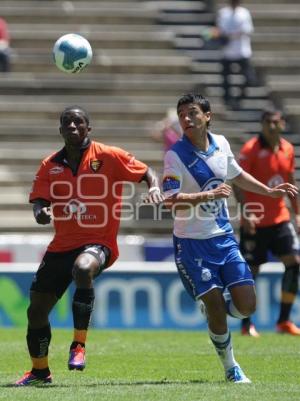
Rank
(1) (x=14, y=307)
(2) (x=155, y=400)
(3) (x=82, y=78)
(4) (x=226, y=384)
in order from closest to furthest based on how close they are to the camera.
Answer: (2) (x=155, y=400) → (4) (x=226, y=384) → (1) (x=14, y=307) → (3) (x=82, y=78)

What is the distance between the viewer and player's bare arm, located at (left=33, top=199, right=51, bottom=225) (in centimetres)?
892

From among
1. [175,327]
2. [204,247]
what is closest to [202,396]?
[204,247]

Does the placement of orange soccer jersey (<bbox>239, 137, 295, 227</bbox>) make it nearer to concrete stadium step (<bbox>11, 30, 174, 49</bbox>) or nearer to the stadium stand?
the stadium stand

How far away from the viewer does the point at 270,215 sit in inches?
543

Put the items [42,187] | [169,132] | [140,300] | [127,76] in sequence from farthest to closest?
[127,76], [169,132], [140,300], [42,187]

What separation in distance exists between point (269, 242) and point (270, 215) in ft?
1.05

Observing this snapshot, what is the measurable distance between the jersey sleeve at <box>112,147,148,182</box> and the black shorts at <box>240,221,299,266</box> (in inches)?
175

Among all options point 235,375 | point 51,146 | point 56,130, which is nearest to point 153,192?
point 235,375

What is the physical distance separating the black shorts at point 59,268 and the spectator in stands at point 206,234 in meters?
0.61

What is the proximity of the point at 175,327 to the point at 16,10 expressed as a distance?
8.63m

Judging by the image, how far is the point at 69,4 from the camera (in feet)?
74.3

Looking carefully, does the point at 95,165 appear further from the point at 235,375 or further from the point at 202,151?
the point at 235,375

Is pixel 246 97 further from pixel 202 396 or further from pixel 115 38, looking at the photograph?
pixel 202 396

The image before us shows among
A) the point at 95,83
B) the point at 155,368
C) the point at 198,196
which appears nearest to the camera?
the point at 198,196
